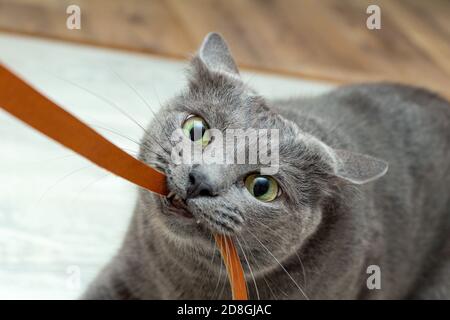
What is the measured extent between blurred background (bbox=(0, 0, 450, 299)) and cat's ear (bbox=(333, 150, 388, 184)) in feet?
1.30

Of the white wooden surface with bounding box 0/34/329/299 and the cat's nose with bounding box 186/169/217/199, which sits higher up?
the white wooden surface with bounding box 0/34/329/299

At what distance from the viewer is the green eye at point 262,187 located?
3.72ft

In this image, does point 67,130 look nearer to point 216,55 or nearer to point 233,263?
point 233,263

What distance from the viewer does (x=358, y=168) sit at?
4.06ft

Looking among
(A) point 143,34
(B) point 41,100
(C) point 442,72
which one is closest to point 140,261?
(B) point 41,100

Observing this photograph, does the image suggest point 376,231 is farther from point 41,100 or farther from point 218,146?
point 41,100

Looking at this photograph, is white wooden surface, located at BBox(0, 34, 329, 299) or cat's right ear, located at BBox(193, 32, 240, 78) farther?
white wooden surface, located at BBox(0, 34, 329, 299)

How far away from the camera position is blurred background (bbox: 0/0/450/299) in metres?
1.67

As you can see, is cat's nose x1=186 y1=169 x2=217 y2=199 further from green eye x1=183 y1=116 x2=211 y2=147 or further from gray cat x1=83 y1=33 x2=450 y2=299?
A: green eye x1=183 y1=116 x2=211 y2=147

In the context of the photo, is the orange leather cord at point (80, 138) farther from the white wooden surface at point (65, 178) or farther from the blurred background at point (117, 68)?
the blurred background at point (117, 68)

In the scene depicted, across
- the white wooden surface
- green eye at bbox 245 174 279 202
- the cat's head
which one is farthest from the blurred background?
green eye at bbox 245 174 279 202

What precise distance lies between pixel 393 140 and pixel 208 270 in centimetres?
61

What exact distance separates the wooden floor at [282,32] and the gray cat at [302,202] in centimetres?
86
